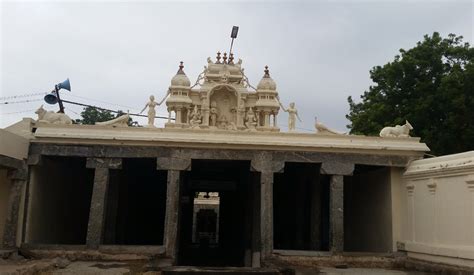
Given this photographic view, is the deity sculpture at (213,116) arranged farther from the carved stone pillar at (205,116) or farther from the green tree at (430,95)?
the green tree at (430,95)

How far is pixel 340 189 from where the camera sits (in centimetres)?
1264

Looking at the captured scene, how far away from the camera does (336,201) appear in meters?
12.6

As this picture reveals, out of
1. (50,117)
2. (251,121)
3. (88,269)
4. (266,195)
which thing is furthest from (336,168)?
(50,117)

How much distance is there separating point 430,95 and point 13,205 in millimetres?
Answer: 15403

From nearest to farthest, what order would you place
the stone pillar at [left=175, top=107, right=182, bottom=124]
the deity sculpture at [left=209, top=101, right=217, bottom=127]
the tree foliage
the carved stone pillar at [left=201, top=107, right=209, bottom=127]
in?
the carved stone pillar at [left=201, top=107, right=209, bottom=127] → the deity sculpture at [left=209, top=101, right=217, bottom=127] → the stone pillar at [left=175, top=107, right=182, bottom=124] → the tree foliage

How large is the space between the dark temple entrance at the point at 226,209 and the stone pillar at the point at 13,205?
4.92 meters

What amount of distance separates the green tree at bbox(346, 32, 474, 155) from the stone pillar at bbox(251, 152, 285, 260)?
9.07 metres

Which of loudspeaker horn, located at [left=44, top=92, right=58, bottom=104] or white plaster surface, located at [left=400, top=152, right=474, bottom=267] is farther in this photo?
loudspeaker horn, located at [left=44, top=92, right=58, bottom=104]

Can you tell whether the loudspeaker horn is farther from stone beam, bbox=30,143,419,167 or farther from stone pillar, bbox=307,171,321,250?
stone pillar, bbox=307,171,321,250

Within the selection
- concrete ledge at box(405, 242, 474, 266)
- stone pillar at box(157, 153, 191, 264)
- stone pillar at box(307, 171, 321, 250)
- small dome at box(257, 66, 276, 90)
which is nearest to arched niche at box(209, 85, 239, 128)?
small dome at box(257, 66, 276, 90)

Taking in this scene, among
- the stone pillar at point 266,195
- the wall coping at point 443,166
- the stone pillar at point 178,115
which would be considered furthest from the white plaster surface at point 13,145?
the wall coping at point 443,166

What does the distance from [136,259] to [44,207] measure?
11.8 feet

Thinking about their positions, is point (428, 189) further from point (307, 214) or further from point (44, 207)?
point (44, 207)

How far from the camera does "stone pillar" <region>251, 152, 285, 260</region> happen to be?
1201 cm
